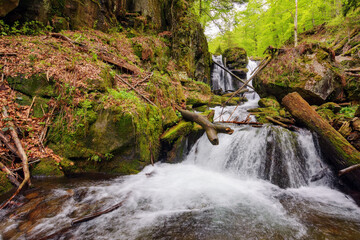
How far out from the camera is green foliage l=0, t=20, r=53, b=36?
5.29 m

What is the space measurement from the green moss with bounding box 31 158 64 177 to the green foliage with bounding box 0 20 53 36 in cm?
448

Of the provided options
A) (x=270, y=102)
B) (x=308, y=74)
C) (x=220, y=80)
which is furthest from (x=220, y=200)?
(x=220, y=80)

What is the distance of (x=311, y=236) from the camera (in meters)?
2.65

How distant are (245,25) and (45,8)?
80.8 ft

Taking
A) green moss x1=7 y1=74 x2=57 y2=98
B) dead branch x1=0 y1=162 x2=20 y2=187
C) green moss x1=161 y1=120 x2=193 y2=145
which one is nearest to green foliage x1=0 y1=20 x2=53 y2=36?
green moss x1=7 y1=74 x2=57 y2=98

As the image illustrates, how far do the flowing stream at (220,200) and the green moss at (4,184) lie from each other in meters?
0.53

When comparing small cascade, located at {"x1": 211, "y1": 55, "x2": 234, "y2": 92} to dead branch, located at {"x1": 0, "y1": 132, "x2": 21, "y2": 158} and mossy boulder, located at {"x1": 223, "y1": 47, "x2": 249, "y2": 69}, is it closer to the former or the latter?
mossy boulder, located at {"x1": 223, "y1": 47, "x2": 249, "y2": 69}

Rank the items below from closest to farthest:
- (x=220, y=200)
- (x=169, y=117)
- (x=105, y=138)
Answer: (x=220, y=200) < (x=105, y=138) < (x=169, y=117)

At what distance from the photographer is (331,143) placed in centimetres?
409

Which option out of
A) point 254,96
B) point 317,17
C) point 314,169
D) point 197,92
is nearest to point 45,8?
point 197,92

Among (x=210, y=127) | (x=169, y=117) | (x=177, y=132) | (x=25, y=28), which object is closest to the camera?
(x=210, y=127)

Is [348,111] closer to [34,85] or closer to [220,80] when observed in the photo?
[34,85]

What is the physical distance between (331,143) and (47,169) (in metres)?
7.31

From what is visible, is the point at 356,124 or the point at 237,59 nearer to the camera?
the point at 356,124
